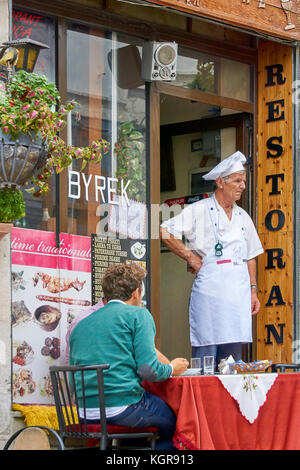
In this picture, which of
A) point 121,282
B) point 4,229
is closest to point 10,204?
point 4,229

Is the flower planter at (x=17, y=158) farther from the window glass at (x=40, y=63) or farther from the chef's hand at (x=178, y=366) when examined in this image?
the chef's hand at (x=178, y=366)

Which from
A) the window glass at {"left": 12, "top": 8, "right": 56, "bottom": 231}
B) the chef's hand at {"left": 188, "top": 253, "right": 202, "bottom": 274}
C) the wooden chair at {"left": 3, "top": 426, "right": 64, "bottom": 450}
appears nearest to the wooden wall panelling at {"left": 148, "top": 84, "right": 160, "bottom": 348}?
the chef's hand at {"left": 188, "top": 253, "right": 202, "bottom": 274}

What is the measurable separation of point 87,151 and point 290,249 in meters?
2.77

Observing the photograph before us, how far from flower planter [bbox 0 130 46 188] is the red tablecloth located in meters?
1.61

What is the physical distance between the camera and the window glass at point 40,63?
764 centimetres

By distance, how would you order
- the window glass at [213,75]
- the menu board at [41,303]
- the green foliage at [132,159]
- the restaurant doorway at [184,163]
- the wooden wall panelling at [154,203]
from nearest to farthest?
the menu board at [41,303] → the green foliage at [132,159] → the wooden wall panelling at [154,203] → the window glass at [213,75] → the restaurant doorway at [184,163]

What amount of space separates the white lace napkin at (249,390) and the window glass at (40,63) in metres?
2.39

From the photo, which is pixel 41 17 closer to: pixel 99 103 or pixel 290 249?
pixel 99 103

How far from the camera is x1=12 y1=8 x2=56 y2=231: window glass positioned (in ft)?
25.1

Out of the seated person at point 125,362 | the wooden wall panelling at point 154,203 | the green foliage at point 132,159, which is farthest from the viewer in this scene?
the wooden wall panelling at point 154,203

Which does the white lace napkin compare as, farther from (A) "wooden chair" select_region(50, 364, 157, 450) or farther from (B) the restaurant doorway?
(B) the restaurant doorway

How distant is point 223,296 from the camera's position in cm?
855

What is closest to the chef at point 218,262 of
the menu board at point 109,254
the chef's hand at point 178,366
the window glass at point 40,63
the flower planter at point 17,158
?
the menu board at point 109,254
